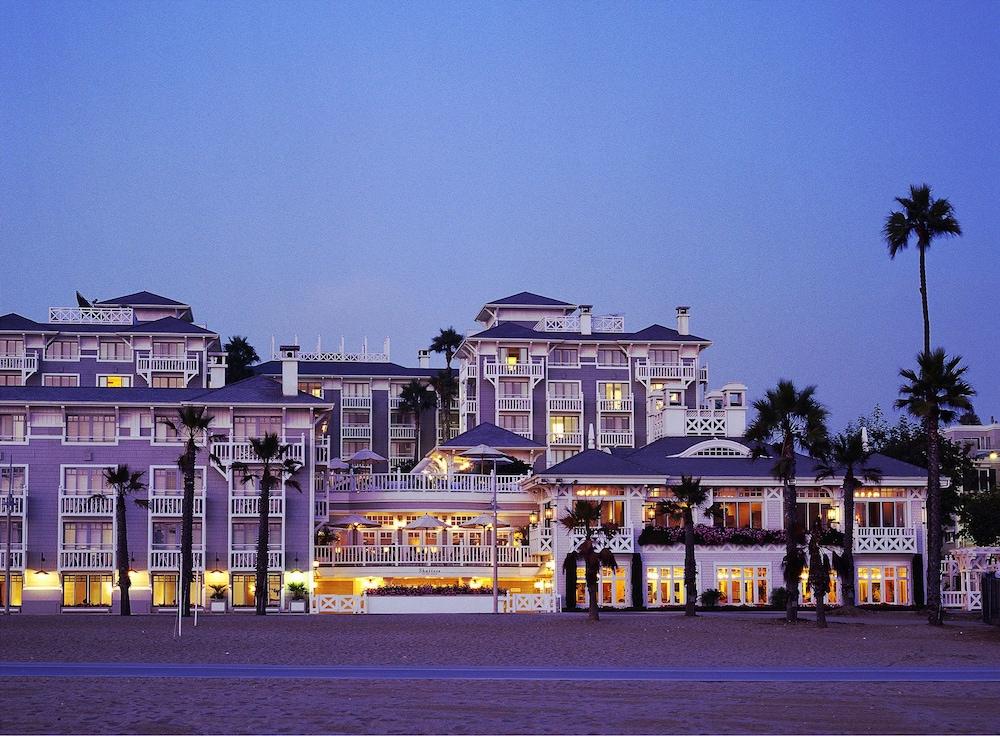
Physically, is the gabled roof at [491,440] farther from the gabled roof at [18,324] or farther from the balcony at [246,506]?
the gabled roof at [18,324]

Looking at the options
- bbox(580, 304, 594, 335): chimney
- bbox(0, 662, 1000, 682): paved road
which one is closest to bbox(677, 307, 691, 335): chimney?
bbox(580, 304, 594, 335): chimney

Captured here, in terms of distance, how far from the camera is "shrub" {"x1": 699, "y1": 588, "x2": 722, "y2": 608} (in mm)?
63656

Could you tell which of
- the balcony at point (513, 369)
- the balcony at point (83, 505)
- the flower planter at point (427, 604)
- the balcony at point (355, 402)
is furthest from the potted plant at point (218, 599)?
the balcony at point (355, 402)

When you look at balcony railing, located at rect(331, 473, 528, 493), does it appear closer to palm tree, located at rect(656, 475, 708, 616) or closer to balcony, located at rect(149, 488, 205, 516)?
balcony, located at rect(149, 488, 205, 516)

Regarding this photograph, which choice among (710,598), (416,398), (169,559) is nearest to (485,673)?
(710,598)

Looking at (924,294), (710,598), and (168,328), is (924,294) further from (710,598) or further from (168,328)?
(168,328)

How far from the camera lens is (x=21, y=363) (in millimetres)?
91688

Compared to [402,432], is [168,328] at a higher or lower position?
higher

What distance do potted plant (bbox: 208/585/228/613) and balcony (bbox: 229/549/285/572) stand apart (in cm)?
112

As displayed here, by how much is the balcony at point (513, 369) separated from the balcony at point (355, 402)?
745 inches

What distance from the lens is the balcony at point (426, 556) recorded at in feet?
221

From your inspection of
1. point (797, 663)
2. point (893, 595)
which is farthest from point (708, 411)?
point (797, 663)

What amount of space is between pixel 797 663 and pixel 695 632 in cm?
1201

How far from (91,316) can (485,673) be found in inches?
2822
